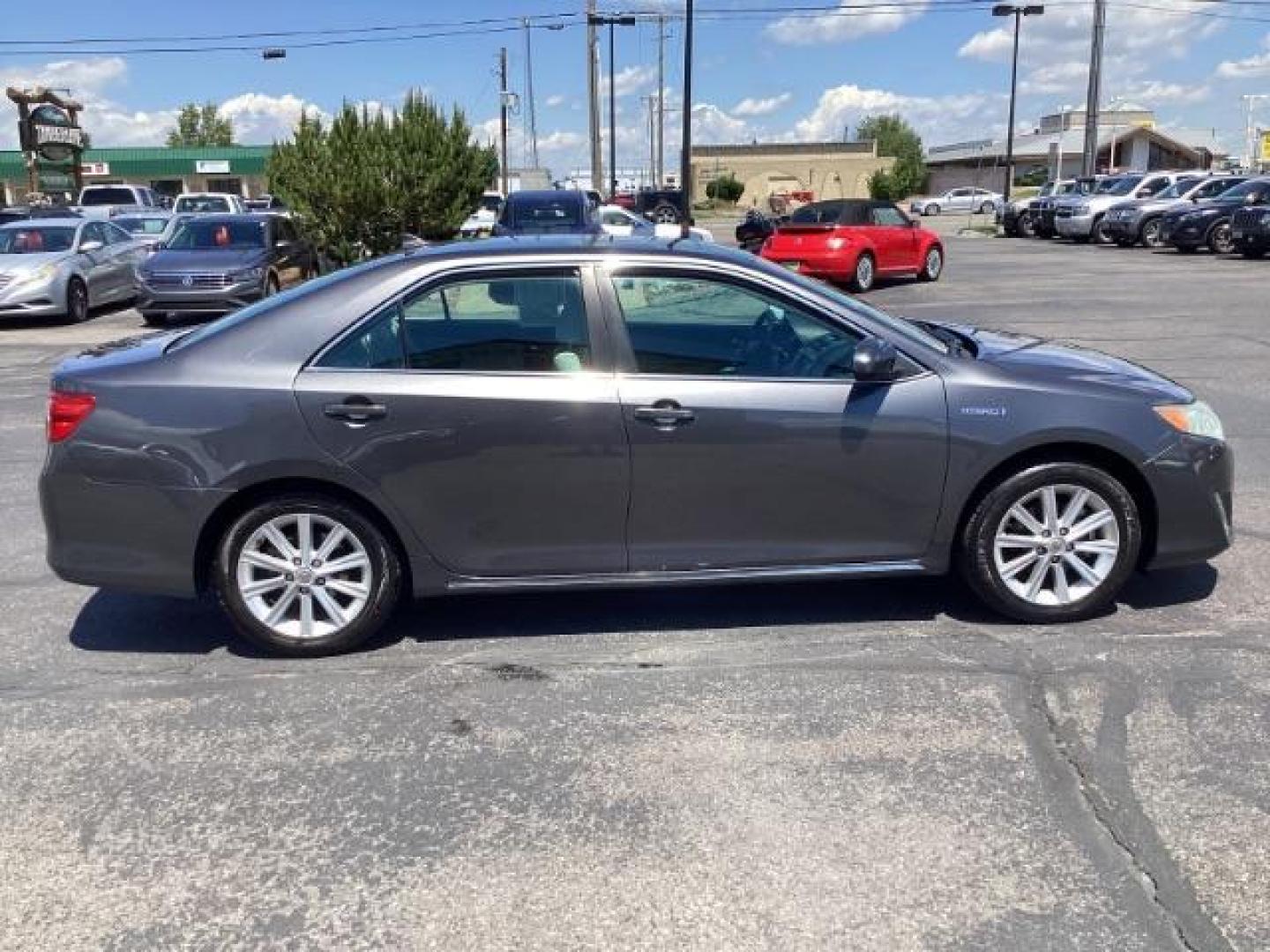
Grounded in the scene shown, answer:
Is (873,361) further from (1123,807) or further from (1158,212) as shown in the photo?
(1158,212)

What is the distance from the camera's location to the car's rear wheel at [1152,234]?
29.5m

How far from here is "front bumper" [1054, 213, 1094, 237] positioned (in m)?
32.4

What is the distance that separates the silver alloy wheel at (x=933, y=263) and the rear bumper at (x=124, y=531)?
19783mm

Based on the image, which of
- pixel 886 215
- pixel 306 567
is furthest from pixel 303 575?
pixel 886 215

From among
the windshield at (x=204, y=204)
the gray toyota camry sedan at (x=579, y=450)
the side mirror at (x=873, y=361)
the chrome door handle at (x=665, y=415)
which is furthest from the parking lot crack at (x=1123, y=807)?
the windshield at (x=204, y=204)

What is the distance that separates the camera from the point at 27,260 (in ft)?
56.0

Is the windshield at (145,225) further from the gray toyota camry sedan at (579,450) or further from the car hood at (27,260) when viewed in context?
the gray toyota camry sedan at (579,450)

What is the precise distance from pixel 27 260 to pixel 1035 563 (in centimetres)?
1652

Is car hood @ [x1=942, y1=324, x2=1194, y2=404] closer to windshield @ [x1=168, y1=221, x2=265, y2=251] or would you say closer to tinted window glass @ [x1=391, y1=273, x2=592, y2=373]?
tinted window glass @ [x1=391, y1=273, x2=592, y2=373]

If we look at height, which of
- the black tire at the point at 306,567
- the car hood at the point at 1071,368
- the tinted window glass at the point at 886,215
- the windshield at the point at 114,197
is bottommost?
the black tire at the point at 306,567

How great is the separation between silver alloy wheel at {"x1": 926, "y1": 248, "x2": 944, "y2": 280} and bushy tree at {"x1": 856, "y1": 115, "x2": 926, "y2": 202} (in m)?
33.1

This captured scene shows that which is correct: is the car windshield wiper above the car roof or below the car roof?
below

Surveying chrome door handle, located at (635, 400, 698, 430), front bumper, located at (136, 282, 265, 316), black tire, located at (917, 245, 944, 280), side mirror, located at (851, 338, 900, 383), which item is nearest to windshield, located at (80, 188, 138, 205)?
front bumper, located at (136, 282, 265, 316)

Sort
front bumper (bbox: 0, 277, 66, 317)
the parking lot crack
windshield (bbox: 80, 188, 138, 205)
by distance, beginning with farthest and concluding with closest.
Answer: windshield (bbox: 80, 188, 138, 205), front bumper (bbox: 0, 277, 66, 317), the parking lot crack
